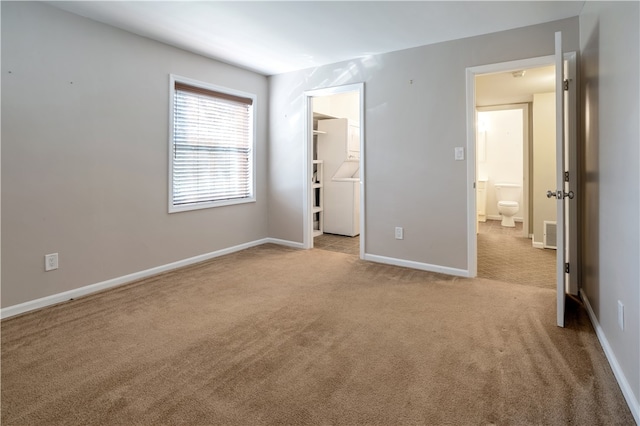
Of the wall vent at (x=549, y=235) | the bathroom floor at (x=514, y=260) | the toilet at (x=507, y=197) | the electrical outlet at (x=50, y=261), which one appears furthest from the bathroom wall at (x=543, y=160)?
the electrical outlet at (x=50, y=261)

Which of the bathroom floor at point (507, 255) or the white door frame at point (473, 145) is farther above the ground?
the white door frame at point (473, 145)

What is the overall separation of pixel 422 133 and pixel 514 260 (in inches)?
75.8

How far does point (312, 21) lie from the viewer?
307cm

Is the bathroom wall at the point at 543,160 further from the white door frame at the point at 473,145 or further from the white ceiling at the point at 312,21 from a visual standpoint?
the white ceiling at the point at 312,21

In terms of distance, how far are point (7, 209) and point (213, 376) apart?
206 cm

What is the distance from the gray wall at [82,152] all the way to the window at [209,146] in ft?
0.45

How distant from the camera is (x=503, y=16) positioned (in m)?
2.96

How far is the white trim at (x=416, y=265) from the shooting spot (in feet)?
11.8

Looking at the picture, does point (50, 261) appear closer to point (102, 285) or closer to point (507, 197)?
point (102, 285)

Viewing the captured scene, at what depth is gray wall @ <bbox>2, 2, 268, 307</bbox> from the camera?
8.66 ft

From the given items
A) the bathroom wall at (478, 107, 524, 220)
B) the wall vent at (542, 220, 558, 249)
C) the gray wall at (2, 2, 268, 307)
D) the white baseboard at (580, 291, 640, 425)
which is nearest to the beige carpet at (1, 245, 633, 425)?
the white baseboard at (580, 291, 640, 425)

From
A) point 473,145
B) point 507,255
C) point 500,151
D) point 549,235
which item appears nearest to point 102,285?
point 473,145

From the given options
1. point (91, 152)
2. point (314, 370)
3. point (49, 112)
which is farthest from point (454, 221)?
point (49, 112)

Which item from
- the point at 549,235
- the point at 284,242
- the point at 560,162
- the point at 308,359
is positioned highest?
the point at 560,162
